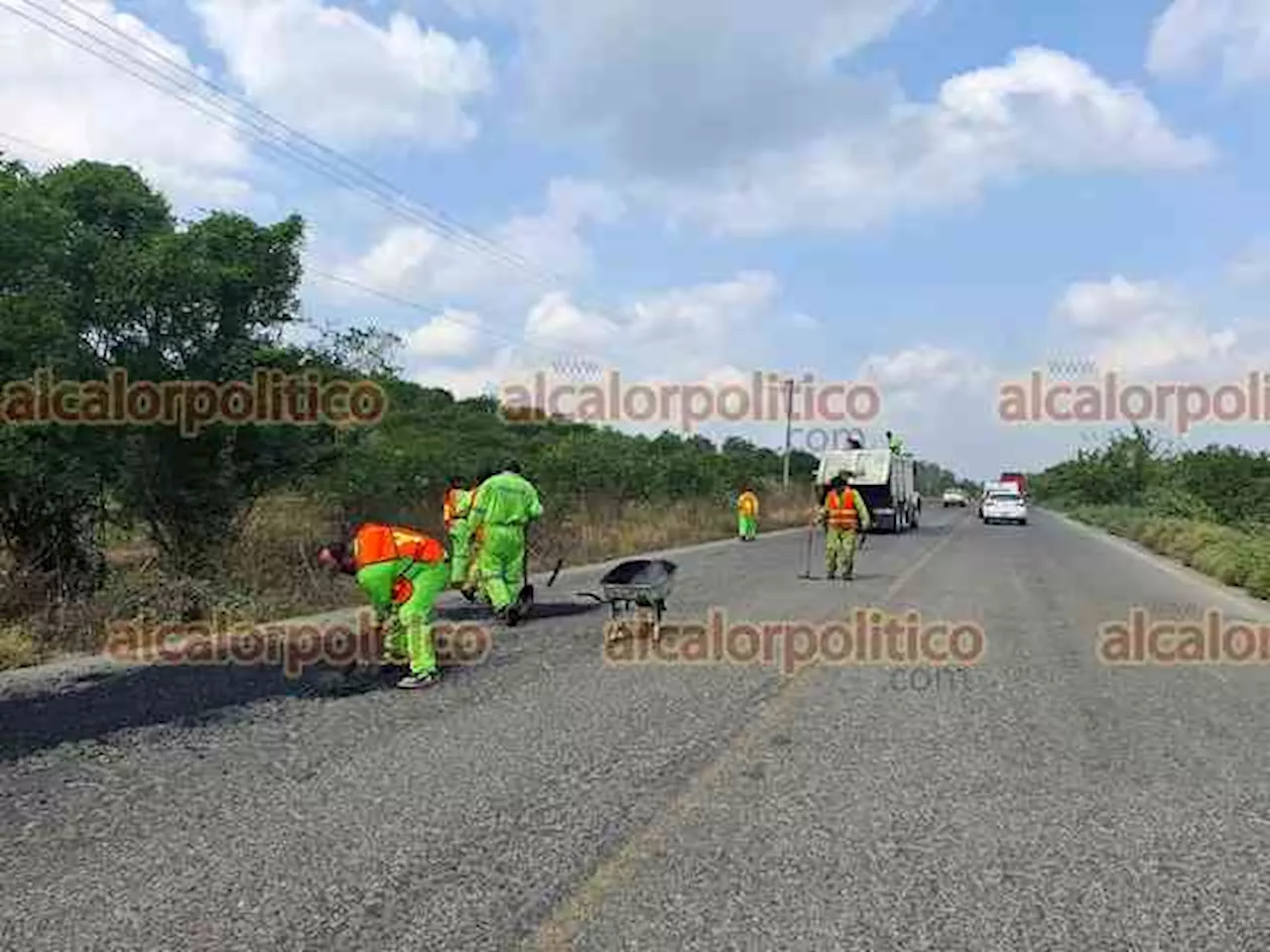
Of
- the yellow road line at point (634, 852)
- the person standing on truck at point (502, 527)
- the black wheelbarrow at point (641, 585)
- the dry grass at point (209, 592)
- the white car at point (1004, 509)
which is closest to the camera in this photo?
the yellow road line at point (634, 852)

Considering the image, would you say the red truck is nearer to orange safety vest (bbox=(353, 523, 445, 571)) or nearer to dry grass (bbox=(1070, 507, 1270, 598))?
dry grass (bbox=(1070, 507, 1270, 598))

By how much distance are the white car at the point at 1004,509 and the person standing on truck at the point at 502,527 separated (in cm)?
4536

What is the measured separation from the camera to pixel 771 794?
18.3 feet

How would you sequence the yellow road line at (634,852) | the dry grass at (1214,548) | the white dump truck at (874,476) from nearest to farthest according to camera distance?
the yellow road line at (634,852)
the dry grass at (1214,548)
the white dump truck at (874,476)

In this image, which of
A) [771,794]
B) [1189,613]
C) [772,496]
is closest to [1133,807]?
[771,794]

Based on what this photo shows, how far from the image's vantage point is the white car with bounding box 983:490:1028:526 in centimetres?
5362

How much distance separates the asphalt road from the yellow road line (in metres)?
0.02

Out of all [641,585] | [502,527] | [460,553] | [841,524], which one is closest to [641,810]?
[641,585]

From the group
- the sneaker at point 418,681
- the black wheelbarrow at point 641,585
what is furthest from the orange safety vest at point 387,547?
the black wheelbarrow at point 641,585

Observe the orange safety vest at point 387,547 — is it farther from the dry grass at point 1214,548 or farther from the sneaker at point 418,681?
the dry grass at point 1214,548

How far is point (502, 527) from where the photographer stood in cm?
1135

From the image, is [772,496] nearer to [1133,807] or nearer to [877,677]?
[877,677]

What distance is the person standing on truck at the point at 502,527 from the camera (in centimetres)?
1140

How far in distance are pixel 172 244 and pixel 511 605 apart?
217 inches
